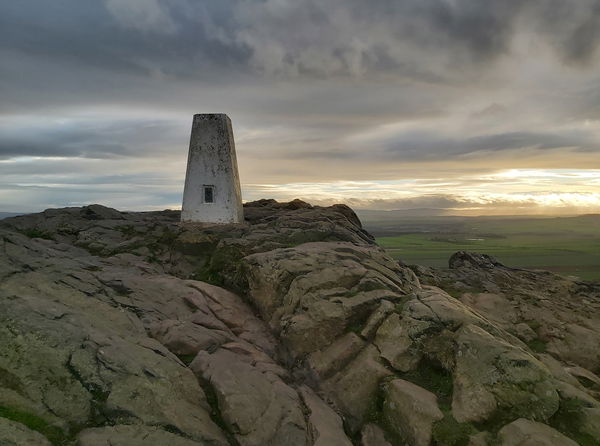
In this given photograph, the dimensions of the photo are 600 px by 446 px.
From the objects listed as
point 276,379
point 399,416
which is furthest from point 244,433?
point 399,416

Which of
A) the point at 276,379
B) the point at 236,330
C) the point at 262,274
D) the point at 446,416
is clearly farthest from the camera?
the point at 262,274

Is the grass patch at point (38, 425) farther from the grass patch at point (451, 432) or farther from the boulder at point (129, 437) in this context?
the grass patch at point (451, 432)

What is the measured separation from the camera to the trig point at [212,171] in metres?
36.2

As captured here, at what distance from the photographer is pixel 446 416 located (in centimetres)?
1400

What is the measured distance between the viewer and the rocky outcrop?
488 inches

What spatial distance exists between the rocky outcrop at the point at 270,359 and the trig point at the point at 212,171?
384 inches

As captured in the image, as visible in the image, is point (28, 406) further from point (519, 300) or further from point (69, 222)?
point (519, 300)

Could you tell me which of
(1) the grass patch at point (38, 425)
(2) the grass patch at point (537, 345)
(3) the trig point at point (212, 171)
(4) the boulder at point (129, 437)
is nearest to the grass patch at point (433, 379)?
(4) the boulder at point (129, 437)

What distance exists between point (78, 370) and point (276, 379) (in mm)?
7521

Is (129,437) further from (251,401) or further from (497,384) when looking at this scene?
(497,384)

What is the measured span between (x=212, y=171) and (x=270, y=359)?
2224 centimetres

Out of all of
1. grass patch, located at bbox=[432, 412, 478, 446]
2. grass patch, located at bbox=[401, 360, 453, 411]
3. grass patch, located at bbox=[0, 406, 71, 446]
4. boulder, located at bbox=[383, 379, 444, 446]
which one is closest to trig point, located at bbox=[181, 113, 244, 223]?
grass patch, located at bbox=[401, 360, 453, 411]

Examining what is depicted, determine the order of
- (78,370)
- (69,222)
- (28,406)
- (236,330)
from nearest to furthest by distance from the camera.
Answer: (28,406), (78,370), (236,330), (69,222)

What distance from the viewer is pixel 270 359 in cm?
1839
